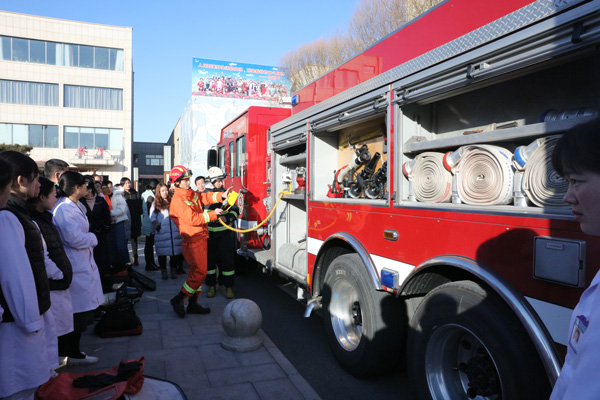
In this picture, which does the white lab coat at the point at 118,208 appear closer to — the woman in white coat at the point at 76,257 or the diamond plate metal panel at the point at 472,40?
the woman in white coat at the point at 76,257

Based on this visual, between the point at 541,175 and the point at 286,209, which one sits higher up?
the point at 541,175

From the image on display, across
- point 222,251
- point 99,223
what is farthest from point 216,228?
point 99,223

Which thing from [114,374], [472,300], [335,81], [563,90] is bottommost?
[114,374]

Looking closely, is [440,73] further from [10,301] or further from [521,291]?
[10,301]

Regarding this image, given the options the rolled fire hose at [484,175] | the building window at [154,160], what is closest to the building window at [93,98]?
the building window at [154,160]

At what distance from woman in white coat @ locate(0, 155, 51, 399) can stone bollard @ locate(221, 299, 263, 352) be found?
2.05 metres

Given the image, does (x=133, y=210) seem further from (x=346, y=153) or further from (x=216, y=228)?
(x=346, y=153)

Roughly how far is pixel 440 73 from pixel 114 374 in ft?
10.1

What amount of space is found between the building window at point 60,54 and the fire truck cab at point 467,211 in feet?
118

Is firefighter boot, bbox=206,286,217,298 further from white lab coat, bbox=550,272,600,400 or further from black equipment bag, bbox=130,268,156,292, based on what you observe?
white lab coat, bbox=550,272,600,400

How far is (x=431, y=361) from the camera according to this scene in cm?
264

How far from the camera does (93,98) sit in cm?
3412

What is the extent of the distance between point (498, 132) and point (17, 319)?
286 centimetres

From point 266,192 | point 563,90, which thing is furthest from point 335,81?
point 266,192
